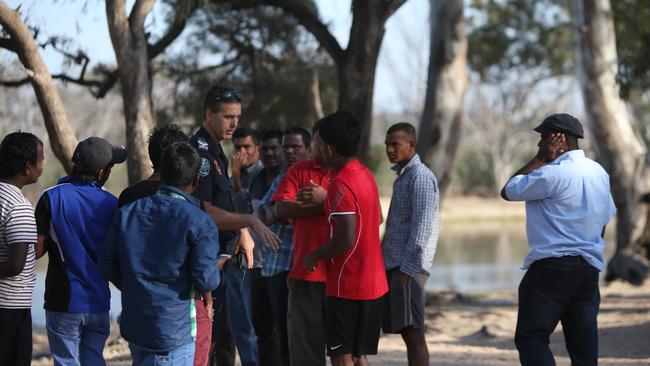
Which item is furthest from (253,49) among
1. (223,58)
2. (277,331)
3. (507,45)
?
(507,45)

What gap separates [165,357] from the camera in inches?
190

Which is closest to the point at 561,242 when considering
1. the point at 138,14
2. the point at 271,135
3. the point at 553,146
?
the point at 553,146

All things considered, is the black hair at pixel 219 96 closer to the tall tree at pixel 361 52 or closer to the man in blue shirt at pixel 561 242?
the man in blue shirt at pixel 561 242

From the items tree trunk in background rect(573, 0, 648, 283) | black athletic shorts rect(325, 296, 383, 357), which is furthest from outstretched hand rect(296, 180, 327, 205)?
tree trunk in background rect(573, 0, 648, 283)

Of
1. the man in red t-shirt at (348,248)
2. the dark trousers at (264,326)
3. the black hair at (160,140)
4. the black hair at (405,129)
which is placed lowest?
the dark trousers at (264,326)

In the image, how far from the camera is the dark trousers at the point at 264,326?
23.8 ft

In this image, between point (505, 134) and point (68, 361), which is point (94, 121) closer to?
point (505, 134)

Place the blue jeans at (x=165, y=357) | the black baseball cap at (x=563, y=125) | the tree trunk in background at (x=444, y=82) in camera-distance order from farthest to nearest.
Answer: the tree trunk in background at (x=444, y=82) → the black baseball cap at (x=563, y=125) → the blue jeans at (x=165, y=357)

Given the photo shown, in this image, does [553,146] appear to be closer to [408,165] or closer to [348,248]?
[408,165]

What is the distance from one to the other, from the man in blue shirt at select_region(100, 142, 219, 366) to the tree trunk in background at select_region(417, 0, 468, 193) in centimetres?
874

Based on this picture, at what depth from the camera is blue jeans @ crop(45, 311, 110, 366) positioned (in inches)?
208

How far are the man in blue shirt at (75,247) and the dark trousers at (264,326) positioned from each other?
204 centimetres

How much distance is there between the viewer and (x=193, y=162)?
193 inches

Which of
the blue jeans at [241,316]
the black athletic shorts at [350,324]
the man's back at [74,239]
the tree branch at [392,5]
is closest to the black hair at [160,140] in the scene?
the man's back at [74,239]
